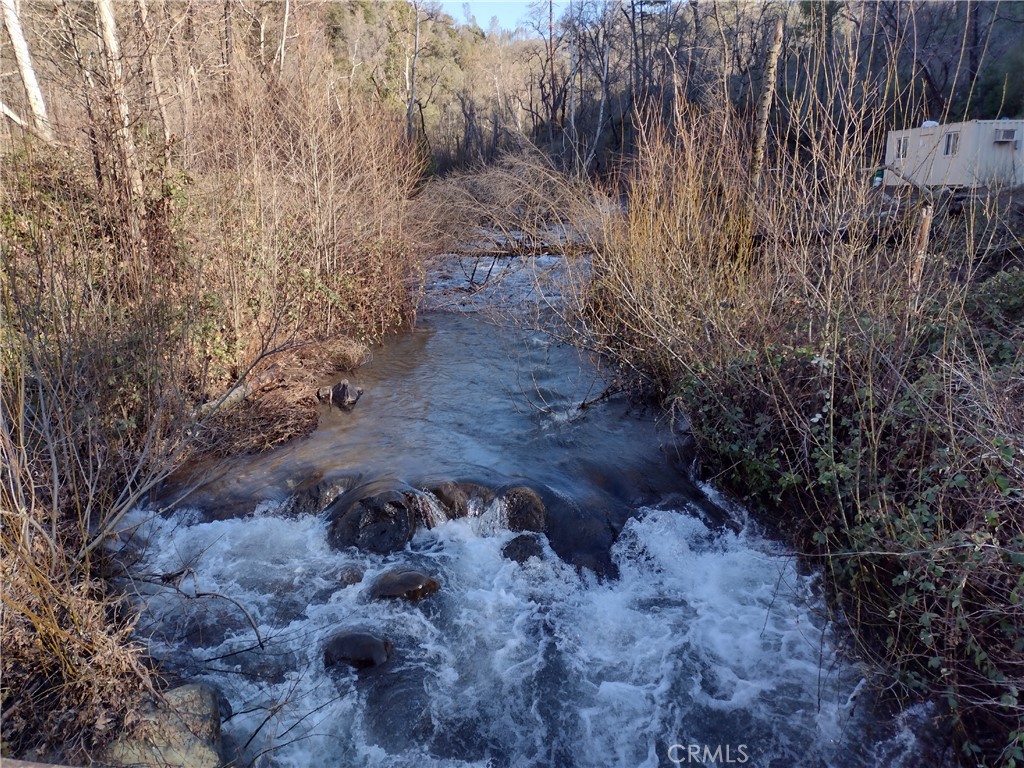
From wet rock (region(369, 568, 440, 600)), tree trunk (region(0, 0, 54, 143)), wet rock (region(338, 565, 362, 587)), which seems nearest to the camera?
wet rock (region(369, 568, 440, 600))

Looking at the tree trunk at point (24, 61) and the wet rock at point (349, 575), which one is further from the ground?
the tree trunk at point (24, 61)

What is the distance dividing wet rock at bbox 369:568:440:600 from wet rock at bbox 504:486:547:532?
3.10 feet

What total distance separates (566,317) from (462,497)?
2.89 m

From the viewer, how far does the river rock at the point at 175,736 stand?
323 cm

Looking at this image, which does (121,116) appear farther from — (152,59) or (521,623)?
(521,623)

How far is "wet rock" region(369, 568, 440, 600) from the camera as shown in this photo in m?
4.98

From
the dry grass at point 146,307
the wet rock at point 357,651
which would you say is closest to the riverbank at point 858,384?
the wet rock at point 357,651

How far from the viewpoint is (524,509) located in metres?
5.85

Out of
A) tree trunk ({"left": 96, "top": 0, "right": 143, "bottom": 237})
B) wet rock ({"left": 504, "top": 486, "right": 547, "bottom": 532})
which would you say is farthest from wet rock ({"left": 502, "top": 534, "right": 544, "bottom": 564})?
tree trunk ({"left": 96, "top": 0, "right": 143, "bottom": 237})

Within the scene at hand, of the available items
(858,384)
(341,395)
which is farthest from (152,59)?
(858,384)

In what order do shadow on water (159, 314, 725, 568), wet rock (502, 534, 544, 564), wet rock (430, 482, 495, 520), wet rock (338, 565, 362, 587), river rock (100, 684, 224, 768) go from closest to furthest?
river rock (100, 684, 224, 768) < wet rock (338, 565, 362, 587) < wet rock (502, 534, 544, 564) < wet rock (430, 482, 495, 520) < shadow on water (159, 314, 725, 568)

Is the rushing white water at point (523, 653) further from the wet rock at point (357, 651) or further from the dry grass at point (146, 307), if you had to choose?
the dry grass at point (146, 307)

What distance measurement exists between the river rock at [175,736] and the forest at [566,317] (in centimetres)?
9

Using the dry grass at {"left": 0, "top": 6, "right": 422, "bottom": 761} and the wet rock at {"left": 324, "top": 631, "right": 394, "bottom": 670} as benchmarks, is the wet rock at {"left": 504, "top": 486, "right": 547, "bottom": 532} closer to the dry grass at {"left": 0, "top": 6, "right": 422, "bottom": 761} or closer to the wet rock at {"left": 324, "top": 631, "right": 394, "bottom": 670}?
the wet rock at {"left": 324, "top": 631, "right": 394, "bottom": 670}
